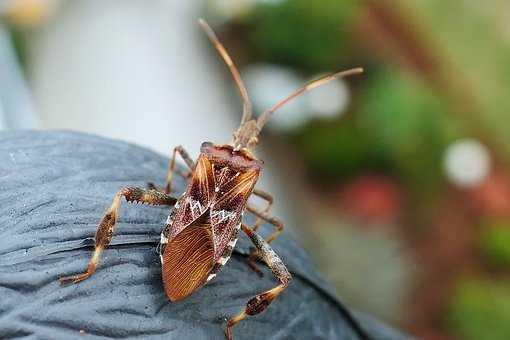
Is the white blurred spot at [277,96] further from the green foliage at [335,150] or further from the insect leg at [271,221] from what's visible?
the insect leg at [271,221]

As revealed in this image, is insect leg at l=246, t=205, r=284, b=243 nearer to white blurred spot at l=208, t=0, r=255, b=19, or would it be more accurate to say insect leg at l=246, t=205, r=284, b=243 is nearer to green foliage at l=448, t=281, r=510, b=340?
green foliage at l=448, t=281, r=510, b=340

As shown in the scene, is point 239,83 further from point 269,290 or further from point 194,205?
point 269,290

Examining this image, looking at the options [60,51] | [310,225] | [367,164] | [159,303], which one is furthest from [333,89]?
[159,303]

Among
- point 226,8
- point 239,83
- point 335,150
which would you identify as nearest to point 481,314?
point 335,150

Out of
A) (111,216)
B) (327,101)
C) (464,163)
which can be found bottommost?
(464,163)

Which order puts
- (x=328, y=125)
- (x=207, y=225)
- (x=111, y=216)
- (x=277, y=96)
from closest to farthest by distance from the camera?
(x=111, y=216)
(x=207, y=225)
(x=277, y=96)
(x=328, y=125)

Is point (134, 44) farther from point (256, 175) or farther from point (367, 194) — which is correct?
point (256, 175)
